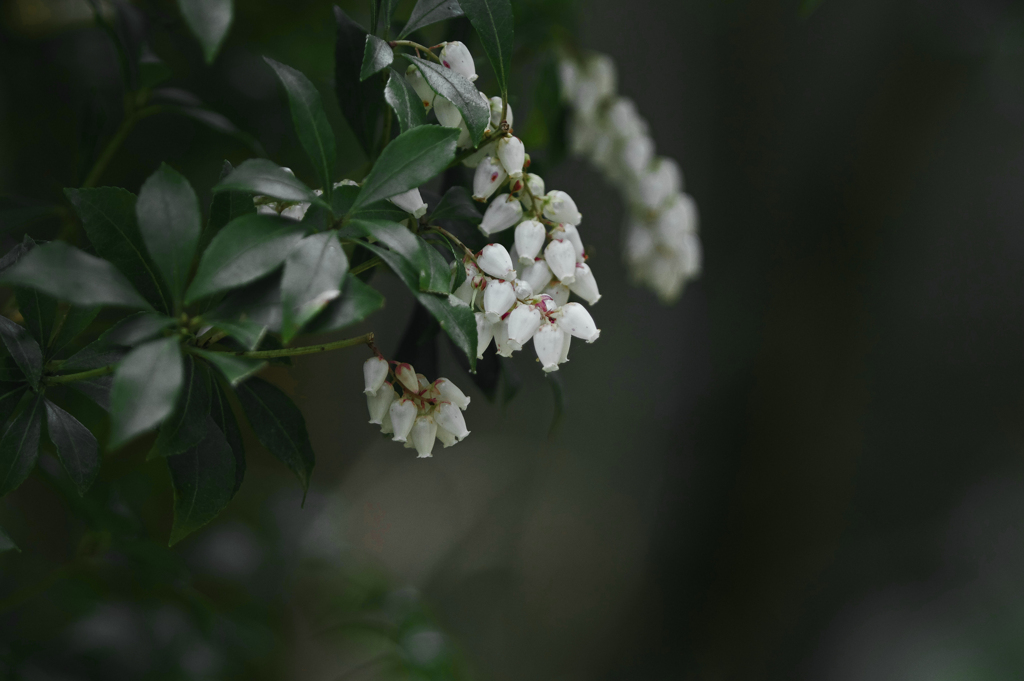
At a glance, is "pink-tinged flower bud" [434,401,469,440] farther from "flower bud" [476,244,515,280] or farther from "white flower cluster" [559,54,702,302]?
"white flower cluster" [559,54,702,302]

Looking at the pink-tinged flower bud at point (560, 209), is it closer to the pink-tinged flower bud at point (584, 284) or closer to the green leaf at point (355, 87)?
the pink-tinged flower bud at point (584, 284)

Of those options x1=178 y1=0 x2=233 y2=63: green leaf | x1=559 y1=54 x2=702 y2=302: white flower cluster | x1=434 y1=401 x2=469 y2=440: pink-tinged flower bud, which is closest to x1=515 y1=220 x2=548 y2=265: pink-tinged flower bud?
x1=434 y1=401 x2=469 y2=440: pink-tinged flower bud

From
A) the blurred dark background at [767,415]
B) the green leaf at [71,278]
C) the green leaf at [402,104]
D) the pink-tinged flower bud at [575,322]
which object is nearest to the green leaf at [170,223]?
the green leaf at [71,278]

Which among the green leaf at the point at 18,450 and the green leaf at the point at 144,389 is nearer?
the green leaf at the point at 144,389

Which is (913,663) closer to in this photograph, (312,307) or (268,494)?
(268,494)

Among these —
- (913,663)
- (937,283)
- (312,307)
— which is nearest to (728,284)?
(937,283)

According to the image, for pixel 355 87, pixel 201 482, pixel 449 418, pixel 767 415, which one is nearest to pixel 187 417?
pixel 201 482
